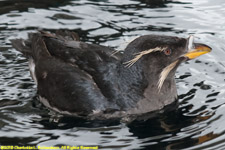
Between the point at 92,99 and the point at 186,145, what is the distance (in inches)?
58.7

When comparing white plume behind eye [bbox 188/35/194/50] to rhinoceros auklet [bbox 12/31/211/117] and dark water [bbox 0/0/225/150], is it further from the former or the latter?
dark water [bbox 0/0/225/150]

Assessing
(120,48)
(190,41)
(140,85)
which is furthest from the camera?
(120,48)

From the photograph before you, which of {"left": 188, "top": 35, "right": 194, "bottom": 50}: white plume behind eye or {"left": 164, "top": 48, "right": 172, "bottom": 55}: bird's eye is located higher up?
{"left": 188, "top": 35, "right": 194, "bottom": 50}: white plume behind eye

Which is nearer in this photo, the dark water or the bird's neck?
the dark water

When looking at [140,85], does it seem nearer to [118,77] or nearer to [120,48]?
[118,77]

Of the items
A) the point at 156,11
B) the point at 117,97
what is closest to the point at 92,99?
the point at 117,97

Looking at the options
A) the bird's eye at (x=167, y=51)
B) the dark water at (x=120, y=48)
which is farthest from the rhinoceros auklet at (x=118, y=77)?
the dark water at (x=120, y=48)

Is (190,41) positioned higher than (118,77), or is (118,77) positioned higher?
(190,41)

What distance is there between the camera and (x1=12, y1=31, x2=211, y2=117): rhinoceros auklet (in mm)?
7684

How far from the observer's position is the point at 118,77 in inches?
307

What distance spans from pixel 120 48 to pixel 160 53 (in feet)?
2.05

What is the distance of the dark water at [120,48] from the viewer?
7.18 m

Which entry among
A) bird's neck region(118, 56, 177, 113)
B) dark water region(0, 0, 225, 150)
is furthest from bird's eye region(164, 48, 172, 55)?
dark water region(0, 0, 225, 150)

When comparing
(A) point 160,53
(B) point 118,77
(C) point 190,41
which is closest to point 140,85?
(B) point 118,77
